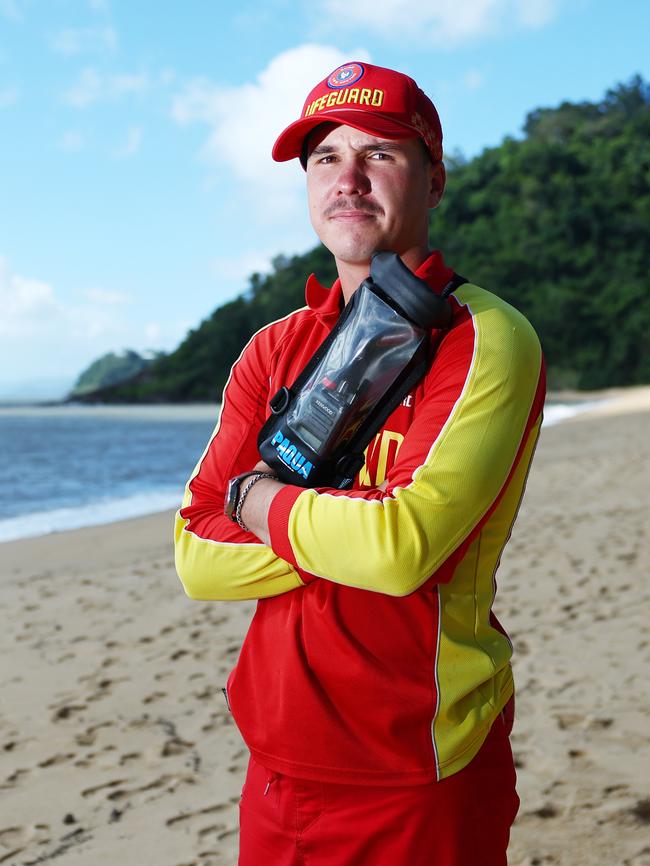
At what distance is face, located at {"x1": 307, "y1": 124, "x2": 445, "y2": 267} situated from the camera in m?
1.64

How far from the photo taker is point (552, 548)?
7926 mm

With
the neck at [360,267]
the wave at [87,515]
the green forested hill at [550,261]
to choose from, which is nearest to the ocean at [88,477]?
the wave at [87,515]

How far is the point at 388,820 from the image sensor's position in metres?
1.52

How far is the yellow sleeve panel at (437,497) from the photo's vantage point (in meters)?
1.47

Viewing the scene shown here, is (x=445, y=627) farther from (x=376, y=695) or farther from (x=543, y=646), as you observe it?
(x=543, y=646)

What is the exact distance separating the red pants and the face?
0.93m

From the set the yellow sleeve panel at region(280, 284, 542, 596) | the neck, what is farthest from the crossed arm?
the neck

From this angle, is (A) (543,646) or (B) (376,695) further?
(A) (543,646)

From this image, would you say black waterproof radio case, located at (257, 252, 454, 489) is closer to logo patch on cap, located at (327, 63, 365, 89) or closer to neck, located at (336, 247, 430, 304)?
neck, located at (336, 247, 430, 304)

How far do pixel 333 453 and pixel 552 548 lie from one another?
6.69 metres

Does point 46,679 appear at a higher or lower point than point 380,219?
lower

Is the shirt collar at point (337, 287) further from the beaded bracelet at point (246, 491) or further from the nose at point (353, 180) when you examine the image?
the beaded bracelet at point (246, 491)

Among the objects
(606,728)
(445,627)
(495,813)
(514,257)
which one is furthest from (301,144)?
(514,257)

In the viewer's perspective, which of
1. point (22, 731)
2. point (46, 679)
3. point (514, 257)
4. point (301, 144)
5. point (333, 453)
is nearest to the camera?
point (333, 453)
